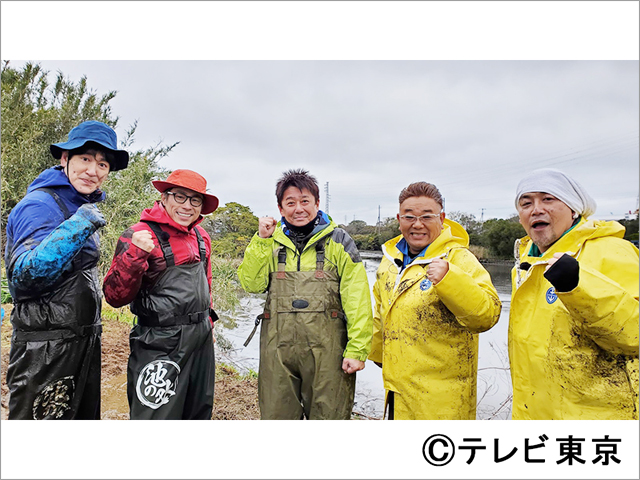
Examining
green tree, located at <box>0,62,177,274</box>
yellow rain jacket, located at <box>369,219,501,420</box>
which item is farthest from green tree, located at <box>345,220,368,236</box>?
green tree, located at <box>0,62,177,274</box>

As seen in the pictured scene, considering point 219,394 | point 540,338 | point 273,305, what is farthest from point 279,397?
point 219,394

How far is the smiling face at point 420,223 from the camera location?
2695 millimetres

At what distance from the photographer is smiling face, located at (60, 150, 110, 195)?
9.16 feet

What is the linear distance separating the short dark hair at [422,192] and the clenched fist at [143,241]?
1689mm

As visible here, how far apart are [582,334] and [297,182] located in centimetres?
200

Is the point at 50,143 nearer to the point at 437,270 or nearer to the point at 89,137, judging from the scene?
the point at 89,137

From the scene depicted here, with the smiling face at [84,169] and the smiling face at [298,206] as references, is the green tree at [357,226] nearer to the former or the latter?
the smiling face at [298,206]

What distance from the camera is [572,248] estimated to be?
220 cm

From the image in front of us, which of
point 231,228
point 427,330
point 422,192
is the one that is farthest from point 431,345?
point 231,228

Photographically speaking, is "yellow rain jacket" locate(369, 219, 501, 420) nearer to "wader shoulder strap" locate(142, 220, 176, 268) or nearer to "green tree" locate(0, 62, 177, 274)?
"wader shoulder strap" locate(142, 220, 176, 268)

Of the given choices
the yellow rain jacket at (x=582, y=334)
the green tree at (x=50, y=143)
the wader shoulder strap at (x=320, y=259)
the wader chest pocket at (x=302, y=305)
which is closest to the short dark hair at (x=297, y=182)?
the wader shoulder strap at (x=320, y=259)

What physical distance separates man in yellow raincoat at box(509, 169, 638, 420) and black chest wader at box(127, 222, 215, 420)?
213 centimetres

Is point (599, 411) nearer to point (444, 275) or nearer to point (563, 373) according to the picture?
point (563, 373)

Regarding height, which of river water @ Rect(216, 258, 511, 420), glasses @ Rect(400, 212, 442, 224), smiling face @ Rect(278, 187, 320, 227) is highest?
smiling face @ Rect(278, 187, 320, 227)
